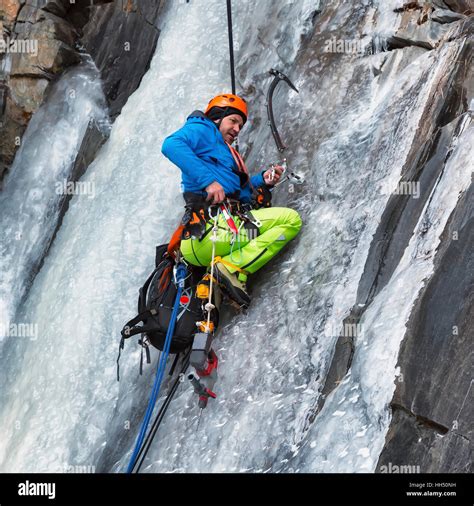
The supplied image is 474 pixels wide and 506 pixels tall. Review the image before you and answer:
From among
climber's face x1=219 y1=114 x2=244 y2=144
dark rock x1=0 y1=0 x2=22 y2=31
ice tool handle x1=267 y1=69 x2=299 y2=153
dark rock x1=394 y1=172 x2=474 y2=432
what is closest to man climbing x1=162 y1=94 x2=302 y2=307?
climber's face x1=219 y1=114 x2=244 y2=144

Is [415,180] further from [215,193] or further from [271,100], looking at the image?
[271,100]

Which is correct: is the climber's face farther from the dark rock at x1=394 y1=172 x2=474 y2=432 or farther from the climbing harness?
the dark rock at x1=394 y1=172 x2=474 y2=432

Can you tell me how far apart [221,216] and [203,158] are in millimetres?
481

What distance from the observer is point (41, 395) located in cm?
803

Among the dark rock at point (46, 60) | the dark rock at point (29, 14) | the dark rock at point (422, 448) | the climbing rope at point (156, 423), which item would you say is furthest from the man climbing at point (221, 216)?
the dark rock at point (29, 14)

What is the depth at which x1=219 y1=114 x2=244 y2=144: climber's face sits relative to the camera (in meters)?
6.58

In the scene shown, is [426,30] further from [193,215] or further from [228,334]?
[228,334]

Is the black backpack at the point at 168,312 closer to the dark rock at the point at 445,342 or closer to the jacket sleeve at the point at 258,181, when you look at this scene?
the jacket sleeve at the point at 258,181

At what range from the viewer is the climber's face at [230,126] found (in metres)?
6.58

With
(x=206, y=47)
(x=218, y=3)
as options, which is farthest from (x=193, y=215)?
(x=218, y=3)

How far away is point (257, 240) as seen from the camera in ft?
19.8

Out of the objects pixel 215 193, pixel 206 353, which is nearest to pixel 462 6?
pixel 215 193

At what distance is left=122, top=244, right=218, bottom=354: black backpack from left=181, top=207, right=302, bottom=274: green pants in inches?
13.8

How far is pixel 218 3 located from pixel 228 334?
206 inches
